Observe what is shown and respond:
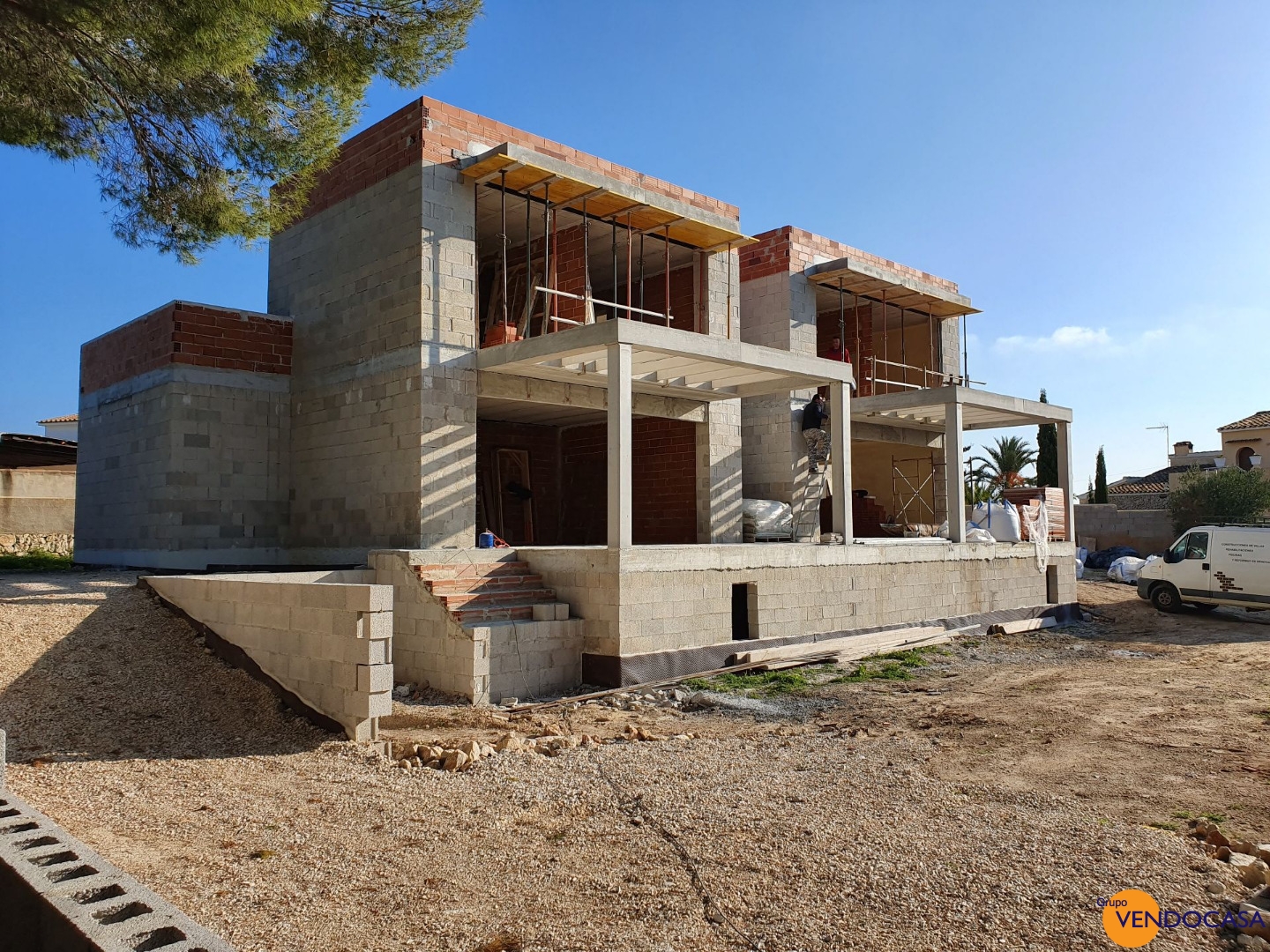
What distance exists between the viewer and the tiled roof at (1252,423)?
42.1m

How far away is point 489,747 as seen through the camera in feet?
24.8

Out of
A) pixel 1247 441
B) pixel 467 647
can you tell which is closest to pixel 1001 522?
pixel 467 647

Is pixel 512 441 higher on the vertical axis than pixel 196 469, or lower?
higher

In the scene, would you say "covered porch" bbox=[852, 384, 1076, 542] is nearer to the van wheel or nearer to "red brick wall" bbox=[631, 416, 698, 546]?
the van wheel

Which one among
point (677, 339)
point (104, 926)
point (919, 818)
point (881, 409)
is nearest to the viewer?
point (104, 926)

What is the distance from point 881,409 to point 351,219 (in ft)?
33.4

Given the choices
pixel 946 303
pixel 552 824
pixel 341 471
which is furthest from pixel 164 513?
pixel 946 303

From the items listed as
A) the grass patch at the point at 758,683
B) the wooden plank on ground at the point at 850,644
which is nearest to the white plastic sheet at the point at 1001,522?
the wooden plank on ground at the point at 850,644

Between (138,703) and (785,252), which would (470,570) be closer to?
(138,703)

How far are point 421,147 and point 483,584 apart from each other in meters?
6.20

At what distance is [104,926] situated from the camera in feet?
12.2

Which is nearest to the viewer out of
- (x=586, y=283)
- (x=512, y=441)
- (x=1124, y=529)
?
(x=586, y=283)

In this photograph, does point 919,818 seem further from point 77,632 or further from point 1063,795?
point 77,632

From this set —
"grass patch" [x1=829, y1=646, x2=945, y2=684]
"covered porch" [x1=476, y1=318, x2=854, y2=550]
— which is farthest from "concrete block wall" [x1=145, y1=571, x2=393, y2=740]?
"grass patch" [x1=829, y1=646, x2=945, y2=684]
